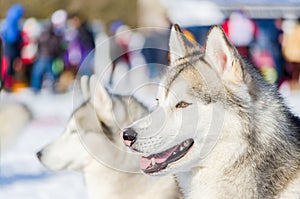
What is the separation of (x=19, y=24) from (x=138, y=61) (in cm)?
259

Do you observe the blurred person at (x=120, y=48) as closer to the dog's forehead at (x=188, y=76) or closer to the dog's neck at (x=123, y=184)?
the dog's neck at (x=123, y=184)

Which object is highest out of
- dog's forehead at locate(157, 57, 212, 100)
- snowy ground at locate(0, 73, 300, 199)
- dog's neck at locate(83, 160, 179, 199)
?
dog's forehead at locate(157, 57, 212, 100)

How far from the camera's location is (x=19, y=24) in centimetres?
1095

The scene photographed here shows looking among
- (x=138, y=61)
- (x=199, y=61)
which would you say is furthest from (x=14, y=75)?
(x=199, y=61)

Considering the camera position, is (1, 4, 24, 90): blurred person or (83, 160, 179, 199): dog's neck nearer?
(83, 160, 179, 199): dog's neck

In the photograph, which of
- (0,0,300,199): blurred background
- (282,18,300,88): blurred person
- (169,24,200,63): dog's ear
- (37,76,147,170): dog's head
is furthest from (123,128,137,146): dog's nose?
(282,18,300,88): blurred person

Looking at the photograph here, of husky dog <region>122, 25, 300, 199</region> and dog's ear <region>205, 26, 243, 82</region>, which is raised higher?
dog's ear <region>205, 26, 243, 82</region>

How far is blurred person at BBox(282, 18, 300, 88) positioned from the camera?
396 inches

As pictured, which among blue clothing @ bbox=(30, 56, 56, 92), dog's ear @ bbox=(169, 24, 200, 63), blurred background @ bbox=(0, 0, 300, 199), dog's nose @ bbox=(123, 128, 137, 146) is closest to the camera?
dog's nose @ bbox=(123, 128, 137, 146)

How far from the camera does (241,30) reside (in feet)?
31.6

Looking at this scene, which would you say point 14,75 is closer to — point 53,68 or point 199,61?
point 53,68

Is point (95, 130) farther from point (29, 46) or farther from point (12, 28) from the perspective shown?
point (29, 46)

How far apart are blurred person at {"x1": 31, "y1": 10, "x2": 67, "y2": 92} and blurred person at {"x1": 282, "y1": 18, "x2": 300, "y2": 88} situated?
3.51 meters

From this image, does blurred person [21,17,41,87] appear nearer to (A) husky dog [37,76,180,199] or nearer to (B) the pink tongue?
(A) husky dog [37,76,180,199]
